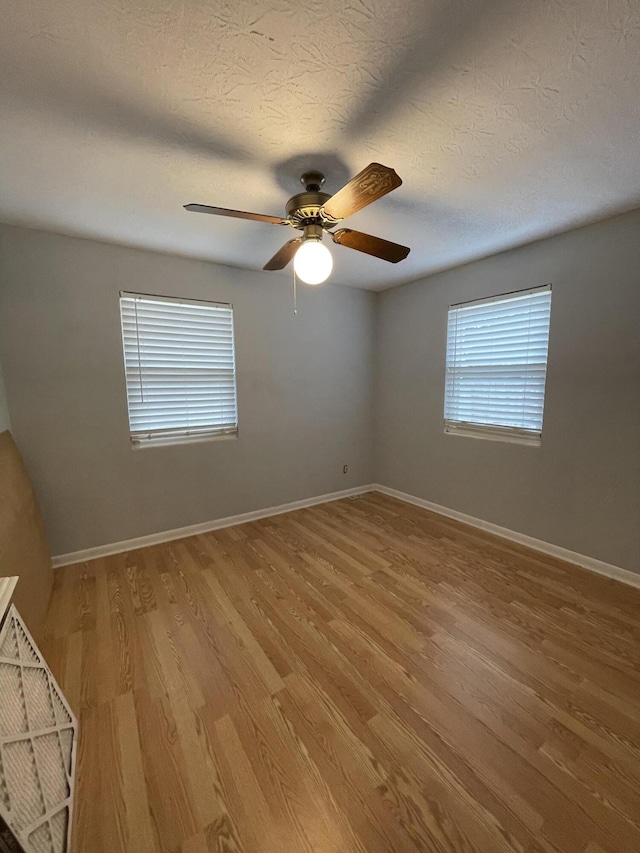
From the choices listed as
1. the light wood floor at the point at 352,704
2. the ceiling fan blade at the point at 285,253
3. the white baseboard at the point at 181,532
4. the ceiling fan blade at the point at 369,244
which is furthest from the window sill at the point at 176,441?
the ceiling fan blade at the point at 369,244

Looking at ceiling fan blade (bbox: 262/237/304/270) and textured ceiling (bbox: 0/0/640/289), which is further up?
textured ceiling (bbox: 0/0/640/289)

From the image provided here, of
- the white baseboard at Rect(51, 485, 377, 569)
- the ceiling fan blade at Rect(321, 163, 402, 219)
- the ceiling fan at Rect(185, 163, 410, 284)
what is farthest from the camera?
the white baseboard at Rect(51, 485, 377, 569)

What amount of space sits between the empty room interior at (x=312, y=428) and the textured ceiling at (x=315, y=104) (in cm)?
1

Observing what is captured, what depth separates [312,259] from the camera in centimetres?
170

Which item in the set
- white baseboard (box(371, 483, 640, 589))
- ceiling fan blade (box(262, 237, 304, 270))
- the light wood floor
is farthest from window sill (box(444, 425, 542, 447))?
ceiling fan blade (box(262, 237, 304, 270))

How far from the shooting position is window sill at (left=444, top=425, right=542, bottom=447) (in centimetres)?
278

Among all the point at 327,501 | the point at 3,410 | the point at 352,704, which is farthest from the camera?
the point at 327,501

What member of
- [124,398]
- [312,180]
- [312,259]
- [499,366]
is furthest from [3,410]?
[499,366]

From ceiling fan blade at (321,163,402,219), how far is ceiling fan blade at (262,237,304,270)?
0.97ft

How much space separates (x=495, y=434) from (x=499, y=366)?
0.61 m

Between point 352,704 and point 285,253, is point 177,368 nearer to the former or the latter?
point 285,253

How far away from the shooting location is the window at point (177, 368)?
9.07 ft

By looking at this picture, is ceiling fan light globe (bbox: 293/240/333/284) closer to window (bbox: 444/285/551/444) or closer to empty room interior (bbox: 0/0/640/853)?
empty room interior (bbox: 0/0/640/853)

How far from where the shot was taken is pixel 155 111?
4.24 ft
